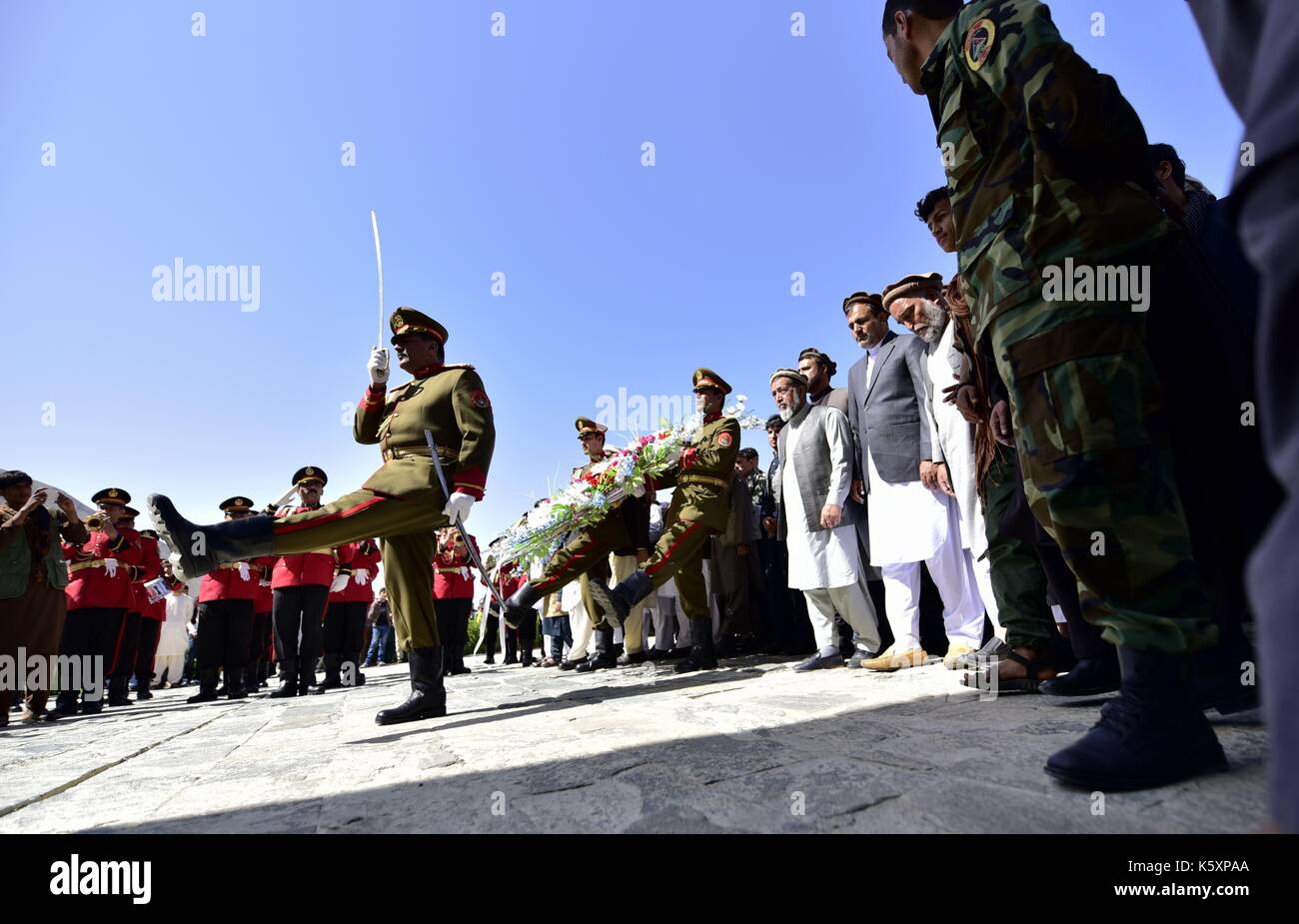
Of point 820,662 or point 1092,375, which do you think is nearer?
point 1092,375

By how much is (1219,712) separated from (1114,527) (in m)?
1.10

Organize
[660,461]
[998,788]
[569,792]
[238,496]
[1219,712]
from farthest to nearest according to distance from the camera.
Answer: [238,496] < [660,461] < [1219,712] < [569,792] < [998,788]

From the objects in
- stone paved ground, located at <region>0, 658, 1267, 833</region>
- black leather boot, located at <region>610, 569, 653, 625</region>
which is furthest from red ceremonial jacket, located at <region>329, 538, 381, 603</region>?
stone paved ground, located at <region>0, 658, 1267, 833</region>

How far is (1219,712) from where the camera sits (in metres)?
2.20

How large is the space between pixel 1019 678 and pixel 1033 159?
2210 mm

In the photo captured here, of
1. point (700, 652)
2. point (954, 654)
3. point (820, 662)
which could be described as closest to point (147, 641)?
point (700, 652)

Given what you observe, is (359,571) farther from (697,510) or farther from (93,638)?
(697,510)

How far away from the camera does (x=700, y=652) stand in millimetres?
5895

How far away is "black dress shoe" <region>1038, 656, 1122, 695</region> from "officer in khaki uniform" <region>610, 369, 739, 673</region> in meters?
3.06

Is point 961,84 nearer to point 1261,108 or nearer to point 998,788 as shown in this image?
point 1261,108

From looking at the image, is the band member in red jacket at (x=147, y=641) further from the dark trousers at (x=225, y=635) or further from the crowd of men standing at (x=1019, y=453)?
the crowd of men standing at (x=1019, y=453)

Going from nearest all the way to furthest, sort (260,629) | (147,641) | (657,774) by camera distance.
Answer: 1. (657,774)
2. (147,641)
3. (260,629)

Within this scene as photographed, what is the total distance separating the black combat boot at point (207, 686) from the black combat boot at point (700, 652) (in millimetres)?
5082
